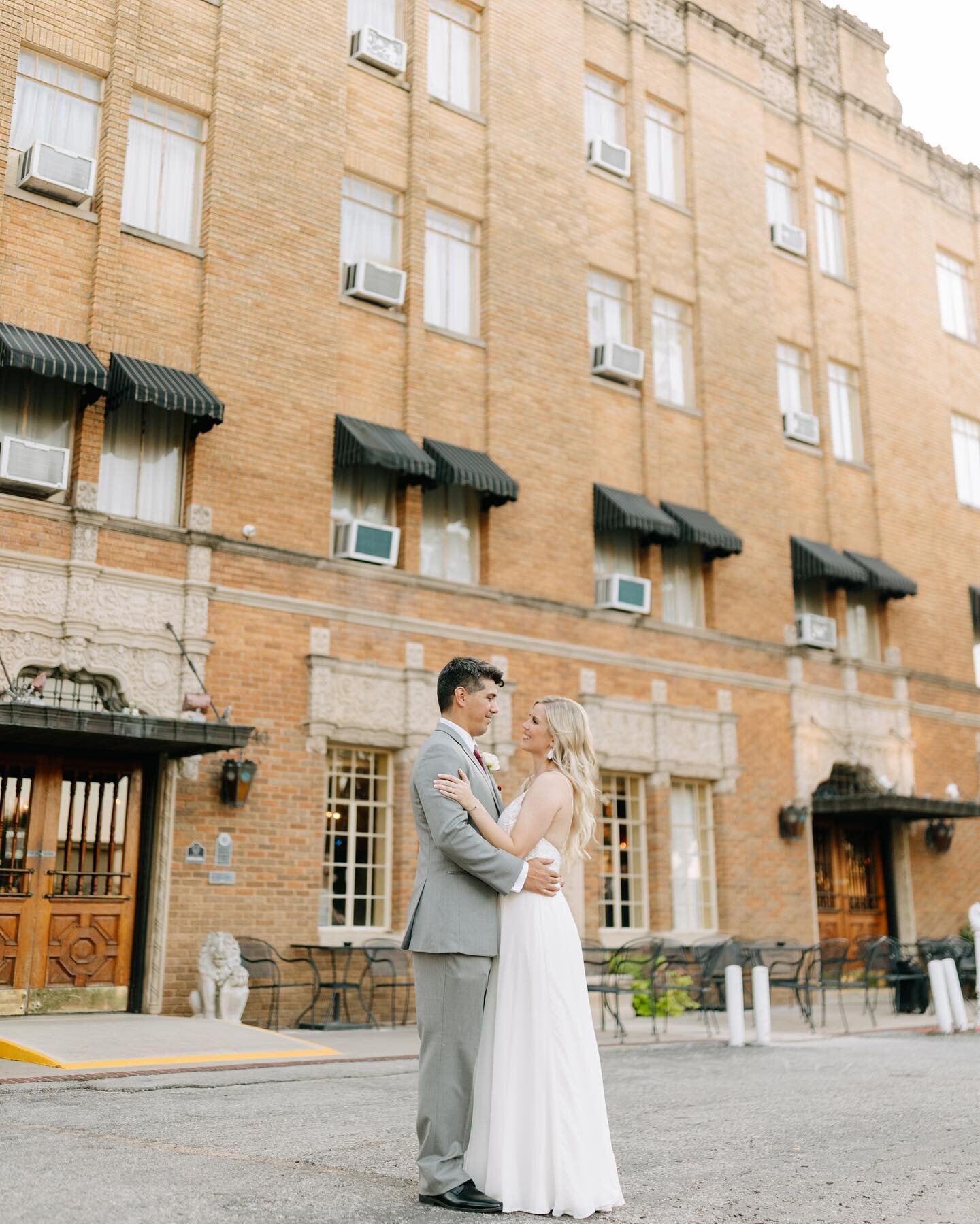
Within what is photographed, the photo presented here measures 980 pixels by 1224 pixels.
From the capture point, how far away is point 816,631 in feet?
66.9

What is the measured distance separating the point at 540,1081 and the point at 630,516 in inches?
533

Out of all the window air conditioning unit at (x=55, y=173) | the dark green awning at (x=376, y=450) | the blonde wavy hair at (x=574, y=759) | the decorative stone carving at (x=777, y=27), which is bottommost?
the blonde wavy hair at (x=574, y=759)

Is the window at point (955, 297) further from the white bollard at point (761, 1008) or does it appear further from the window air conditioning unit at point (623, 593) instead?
the white bollard at point (761, 1008)

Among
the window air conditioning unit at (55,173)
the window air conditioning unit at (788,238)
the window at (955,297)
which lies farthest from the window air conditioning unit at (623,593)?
the window at (955,297)

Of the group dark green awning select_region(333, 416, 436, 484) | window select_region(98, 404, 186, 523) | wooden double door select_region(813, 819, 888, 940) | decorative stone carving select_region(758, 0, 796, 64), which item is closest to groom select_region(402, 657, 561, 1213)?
window select_region(98, 404, 186, 523)

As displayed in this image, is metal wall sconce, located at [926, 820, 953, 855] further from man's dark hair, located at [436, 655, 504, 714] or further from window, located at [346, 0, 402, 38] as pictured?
man's dark hair, located at [436, 655, 504, 714]

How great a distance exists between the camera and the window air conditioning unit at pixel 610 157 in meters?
19.7

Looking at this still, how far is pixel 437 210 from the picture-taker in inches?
701

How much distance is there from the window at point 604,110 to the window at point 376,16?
365 cm

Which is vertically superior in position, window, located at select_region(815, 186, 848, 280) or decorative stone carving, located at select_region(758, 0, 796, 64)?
decorative stone carving, located at select_region(758, 0, 796, 64)

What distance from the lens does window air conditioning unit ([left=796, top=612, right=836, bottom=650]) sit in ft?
66.5

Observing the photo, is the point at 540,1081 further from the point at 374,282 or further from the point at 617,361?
the point at 617,361

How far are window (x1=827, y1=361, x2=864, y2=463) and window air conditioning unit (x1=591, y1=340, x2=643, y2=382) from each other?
523 cm

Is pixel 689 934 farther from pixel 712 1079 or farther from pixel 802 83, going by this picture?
pixel 802 83
